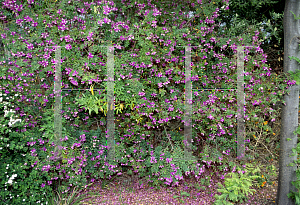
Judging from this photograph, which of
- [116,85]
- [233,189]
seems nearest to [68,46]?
[116,85]

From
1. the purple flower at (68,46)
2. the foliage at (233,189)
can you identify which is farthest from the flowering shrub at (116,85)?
the foliage at (233,189)

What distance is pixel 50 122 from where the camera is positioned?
8.73 feet

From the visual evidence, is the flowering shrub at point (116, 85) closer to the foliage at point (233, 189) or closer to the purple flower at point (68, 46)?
the purple flower at point (68, 46)

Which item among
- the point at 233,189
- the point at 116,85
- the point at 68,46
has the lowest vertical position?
the point at 233,189

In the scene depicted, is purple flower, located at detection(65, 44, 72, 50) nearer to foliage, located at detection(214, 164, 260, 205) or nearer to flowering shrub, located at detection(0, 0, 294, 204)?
flowering shrub, located at detection(0, 0, 294, 204)

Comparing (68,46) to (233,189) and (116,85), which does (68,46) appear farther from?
(233,189)

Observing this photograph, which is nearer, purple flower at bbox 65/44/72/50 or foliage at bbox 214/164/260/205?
foliage at bbox 214/164/260/205

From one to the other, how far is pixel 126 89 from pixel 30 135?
5.06ft

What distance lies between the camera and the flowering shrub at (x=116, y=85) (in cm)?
263

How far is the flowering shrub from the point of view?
263 centimetres

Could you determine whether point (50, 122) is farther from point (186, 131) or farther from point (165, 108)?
point (186, 131)

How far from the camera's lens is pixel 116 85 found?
269 centimetres

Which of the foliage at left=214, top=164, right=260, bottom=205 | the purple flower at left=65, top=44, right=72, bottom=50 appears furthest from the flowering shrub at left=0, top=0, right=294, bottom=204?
the foliage at left=214, top=164, right=260, bottom=205

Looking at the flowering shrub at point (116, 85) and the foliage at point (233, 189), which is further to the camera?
the flowering shrub at point (116, 85)
